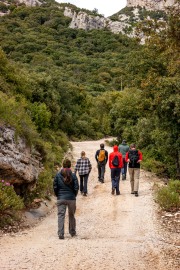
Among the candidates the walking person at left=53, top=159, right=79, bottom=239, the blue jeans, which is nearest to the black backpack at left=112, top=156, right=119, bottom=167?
the blue jeans

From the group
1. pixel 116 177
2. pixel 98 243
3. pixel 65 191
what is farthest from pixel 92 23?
pixel 98 243

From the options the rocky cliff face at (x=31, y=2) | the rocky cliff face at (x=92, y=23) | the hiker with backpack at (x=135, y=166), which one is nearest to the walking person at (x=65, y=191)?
the hiker with backpack at (x=135, y=166)

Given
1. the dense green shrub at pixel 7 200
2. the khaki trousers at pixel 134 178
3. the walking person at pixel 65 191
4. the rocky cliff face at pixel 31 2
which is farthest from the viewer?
the rocky cliff face at pixel 31 2

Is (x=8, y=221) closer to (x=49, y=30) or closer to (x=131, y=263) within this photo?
(x=131, y=263)

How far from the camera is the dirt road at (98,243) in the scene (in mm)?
6188

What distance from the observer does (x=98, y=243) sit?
7.42 meters

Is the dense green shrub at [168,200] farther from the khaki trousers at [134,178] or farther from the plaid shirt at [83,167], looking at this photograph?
Answer: the plaid shirt at [83,167]

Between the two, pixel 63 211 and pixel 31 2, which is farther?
pixel 31 2

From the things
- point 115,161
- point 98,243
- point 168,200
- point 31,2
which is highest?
point 31,2

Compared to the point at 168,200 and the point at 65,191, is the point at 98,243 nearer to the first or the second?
the point at 65,191

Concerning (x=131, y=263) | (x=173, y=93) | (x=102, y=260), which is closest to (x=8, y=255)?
(x=102, y=260)

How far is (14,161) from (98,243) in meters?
3.30

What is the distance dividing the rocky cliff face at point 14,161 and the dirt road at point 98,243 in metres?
1.32

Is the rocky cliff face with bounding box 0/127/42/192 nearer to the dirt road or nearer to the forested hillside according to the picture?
the forested hillside
